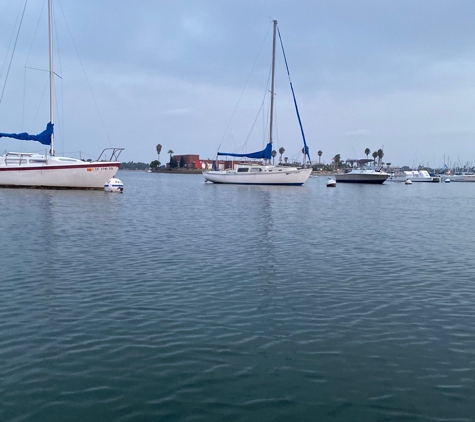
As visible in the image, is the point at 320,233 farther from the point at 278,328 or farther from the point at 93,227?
the point at 278,328

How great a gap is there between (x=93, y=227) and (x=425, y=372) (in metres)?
19.9

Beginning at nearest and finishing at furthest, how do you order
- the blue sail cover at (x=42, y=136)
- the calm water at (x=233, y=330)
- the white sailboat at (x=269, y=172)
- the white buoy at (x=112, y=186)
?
the calm water at (x=233, y=330)
the blue sail cover at (x=42, y=136)
the white buoy at (x=112, y=186)
the white sailboat at (x=269, y=172)

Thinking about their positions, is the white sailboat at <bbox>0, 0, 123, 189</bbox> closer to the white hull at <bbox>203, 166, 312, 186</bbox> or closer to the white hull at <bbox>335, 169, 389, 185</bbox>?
the white hull at <bbox>203, 166, 312, 186</bbox>

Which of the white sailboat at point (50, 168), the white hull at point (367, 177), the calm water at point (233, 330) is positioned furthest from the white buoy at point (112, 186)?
the white hull at point (367, 177)

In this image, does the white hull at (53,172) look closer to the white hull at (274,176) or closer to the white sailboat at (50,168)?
the white sailboat at (50,168)

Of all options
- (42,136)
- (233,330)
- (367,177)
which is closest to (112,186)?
(42,136)

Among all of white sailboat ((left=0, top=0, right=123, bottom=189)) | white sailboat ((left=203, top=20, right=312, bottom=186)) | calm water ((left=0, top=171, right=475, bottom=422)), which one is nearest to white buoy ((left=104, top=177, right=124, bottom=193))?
white sailboat ((left=0, top=0, right=123, bottom=189))

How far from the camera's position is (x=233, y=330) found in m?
10.4

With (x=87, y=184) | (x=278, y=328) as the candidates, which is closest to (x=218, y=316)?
(x=278, y=328)

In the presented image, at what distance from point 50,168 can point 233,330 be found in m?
43.8

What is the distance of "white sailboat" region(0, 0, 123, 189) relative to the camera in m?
49.8

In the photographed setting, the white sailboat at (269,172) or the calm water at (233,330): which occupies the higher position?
the white sailboat at (269,172)

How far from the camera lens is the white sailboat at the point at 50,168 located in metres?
49.8

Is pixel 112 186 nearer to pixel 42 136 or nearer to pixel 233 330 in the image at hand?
pixel 42 136
